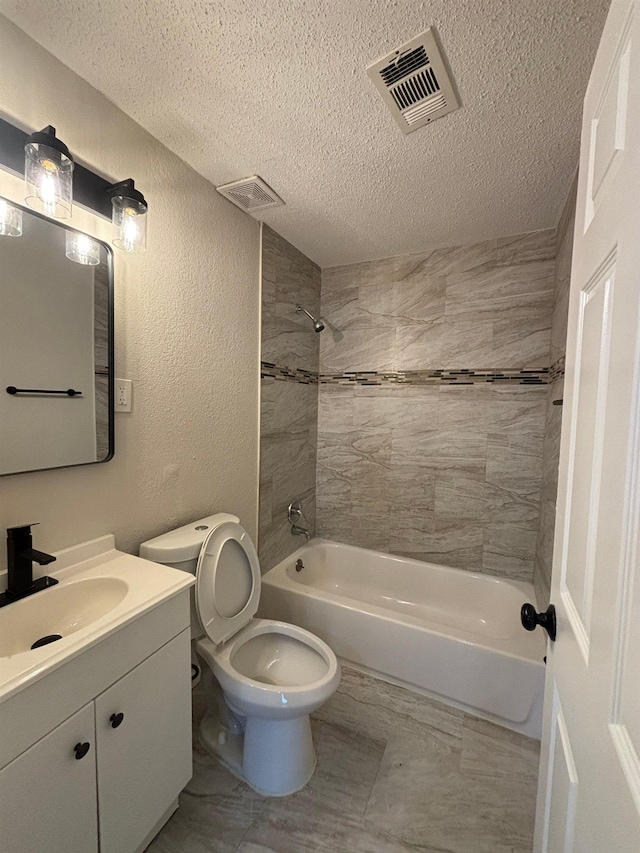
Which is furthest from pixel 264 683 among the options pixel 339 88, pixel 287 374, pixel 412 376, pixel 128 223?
pixel 339 88

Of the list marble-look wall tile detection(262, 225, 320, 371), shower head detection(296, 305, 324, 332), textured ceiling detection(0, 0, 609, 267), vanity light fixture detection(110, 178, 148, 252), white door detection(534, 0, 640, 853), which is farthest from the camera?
shower head detection(296, 305, 324, 332)

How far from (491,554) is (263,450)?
1.53 m

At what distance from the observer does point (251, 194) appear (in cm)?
164

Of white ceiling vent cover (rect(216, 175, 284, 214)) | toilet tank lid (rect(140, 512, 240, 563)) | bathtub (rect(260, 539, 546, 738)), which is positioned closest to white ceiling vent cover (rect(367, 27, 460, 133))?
white ceiling vent cover (rect(216, 175, 284, 214))

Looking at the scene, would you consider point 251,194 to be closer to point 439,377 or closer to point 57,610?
point 439,377

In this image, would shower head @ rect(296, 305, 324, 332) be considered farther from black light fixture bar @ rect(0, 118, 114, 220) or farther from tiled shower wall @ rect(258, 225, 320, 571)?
black light fixture bar @ rect(0, 118, 114, 220)

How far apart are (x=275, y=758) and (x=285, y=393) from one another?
1.70 m

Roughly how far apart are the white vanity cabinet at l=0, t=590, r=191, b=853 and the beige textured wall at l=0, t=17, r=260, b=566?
42cm

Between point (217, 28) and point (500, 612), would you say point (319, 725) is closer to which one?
point (500, 612)

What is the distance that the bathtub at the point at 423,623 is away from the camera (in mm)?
1528

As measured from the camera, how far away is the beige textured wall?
40.5 inches

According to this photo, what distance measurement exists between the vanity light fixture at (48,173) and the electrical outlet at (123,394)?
509mm

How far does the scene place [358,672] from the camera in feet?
6.03

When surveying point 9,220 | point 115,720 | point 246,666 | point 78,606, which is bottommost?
point 246,666
